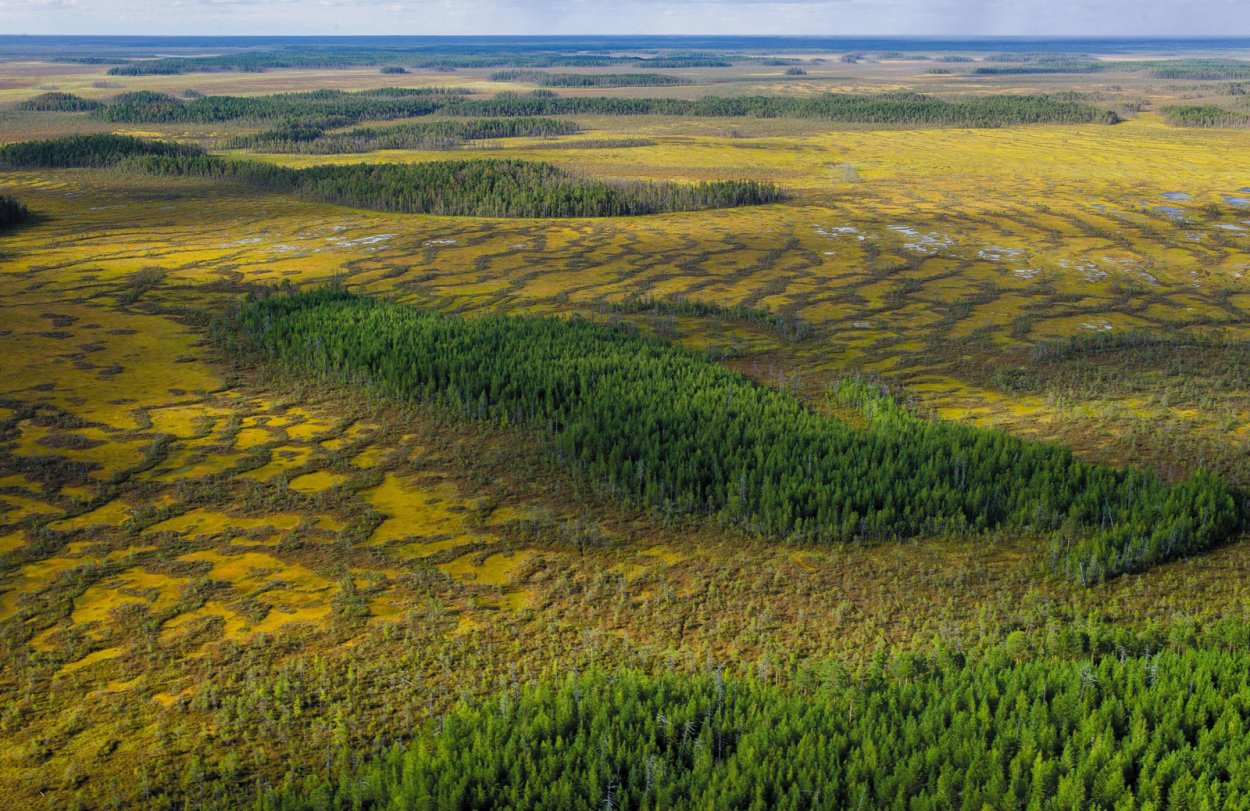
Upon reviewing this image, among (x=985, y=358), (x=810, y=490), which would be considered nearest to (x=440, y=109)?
(x=985, y=358)

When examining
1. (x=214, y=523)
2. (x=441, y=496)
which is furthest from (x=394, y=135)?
(x=214, y=523)

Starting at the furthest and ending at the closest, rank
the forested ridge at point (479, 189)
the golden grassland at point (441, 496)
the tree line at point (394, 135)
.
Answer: the tree line at point (394, 135) < the forested ridge at point (479, 189) < the golden grassland at point (441, 496)

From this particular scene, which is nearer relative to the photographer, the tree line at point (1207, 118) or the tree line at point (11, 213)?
the tree line at point (11, 213)

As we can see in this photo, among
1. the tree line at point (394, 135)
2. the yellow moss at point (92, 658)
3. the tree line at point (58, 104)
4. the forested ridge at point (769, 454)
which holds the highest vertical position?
the tree line at point (58, 104)

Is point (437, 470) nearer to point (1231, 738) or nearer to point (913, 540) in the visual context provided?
point (913, 540)

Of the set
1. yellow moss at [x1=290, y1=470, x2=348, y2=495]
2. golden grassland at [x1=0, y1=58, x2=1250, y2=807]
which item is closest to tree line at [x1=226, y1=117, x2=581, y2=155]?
golden grassland at [x1=0, y1=58, x2=1250, y2=807]

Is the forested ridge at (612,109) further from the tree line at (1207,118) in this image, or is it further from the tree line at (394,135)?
the tree line at (394,135)

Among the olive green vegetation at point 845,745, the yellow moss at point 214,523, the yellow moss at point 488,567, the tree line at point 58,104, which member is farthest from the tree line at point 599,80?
the olive green vegetation at point 845,745
